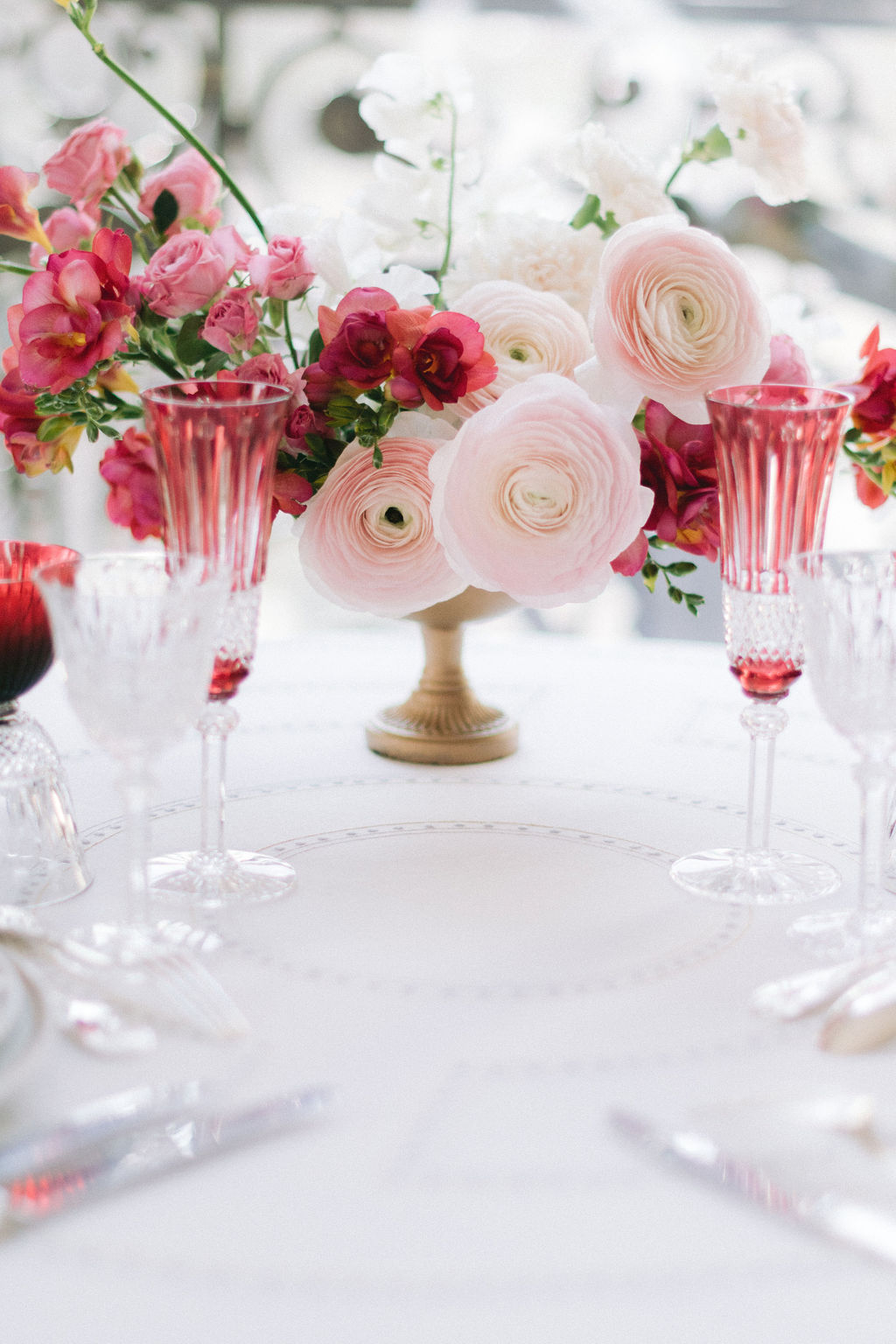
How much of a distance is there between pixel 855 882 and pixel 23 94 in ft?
9.60

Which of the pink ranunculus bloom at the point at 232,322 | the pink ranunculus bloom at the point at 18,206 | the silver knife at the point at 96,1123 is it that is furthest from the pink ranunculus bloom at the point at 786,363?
the silver knife at the point at 96,1123

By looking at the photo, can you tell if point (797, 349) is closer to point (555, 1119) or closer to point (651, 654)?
point (651, 654)

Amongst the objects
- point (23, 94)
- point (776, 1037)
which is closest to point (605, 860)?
point (776, 1037)

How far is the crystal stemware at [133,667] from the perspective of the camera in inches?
29.6

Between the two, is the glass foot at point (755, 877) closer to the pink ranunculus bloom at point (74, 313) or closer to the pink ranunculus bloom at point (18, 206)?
the pink ranunculus bloom at point (74, 313)

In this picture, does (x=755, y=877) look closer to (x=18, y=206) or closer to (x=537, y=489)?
(x=537, y=489)

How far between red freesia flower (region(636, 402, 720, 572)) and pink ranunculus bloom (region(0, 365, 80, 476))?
450mm

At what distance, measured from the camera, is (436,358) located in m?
0.98

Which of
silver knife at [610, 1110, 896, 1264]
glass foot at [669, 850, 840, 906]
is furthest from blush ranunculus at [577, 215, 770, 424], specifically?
silver knife at [610, 1110, 896, 1264]

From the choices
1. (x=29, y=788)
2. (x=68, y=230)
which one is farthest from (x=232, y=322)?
(x=29, y=788)

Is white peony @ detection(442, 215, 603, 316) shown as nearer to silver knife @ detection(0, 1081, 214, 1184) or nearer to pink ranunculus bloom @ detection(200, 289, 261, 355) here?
pink ranunculus bloom @ detection(200, 289, 261, 355)

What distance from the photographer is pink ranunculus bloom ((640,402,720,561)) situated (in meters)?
1.05

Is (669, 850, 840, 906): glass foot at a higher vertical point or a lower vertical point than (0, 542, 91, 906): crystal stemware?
lower

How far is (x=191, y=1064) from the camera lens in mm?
693
